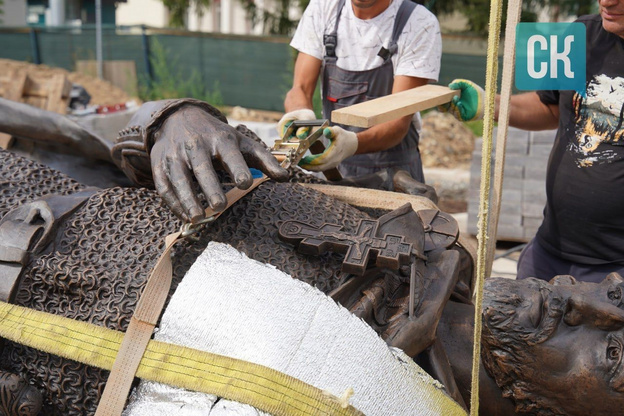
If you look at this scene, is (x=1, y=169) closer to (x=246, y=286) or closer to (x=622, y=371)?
(x=246, y=286)

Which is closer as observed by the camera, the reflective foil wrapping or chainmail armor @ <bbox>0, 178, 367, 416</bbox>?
the reflective foil wrapping

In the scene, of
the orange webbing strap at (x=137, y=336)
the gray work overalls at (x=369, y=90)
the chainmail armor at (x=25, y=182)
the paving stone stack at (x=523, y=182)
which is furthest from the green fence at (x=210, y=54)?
the orange webbing strap at (x=137, y=336)

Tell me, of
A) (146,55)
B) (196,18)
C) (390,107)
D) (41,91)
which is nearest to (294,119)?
(390,107)

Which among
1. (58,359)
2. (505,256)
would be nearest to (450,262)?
(58,359)

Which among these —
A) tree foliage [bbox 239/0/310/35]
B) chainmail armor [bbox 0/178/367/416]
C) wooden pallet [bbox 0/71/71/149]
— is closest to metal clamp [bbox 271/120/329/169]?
chainmail armor [bbox 0/178/367/416]

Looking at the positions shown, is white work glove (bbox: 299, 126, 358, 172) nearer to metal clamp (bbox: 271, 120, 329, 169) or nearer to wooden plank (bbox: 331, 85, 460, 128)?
metal clamp (bbox: 271, 120, 329, 169)

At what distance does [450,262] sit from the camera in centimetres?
152

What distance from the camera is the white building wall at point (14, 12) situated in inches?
642

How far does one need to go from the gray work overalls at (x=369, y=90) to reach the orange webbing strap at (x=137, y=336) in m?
1.47

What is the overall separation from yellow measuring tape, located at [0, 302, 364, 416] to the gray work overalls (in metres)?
1.58

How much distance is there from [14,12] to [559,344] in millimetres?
17942

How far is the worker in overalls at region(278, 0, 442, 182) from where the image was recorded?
2.57 m

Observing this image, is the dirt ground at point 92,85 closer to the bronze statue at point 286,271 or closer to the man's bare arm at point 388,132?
the man's bare arm at point 388,132

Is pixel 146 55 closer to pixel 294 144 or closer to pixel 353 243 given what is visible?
pixel 294 144
